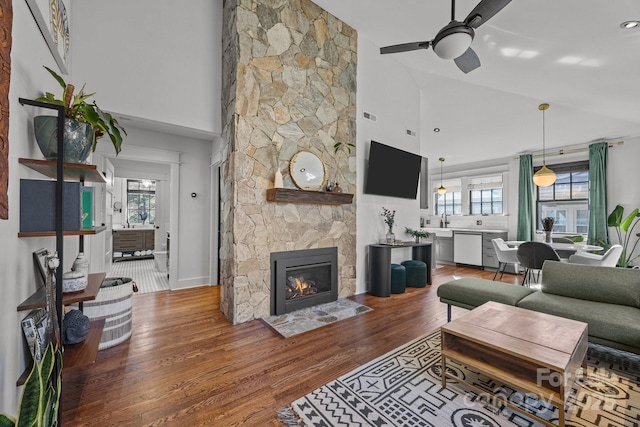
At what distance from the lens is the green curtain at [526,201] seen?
6.37 metres

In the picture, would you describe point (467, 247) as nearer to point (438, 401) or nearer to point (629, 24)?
point (629, 24)

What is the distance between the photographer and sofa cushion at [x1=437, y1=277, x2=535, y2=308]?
2605mm

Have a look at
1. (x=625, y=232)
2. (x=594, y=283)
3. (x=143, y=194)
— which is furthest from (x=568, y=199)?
(x=143, y=194)

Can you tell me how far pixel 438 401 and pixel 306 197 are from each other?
7.56 feet

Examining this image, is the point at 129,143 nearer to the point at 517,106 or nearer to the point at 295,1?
the point at 295,1

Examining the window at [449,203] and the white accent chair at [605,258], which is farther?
the window at [449,203]

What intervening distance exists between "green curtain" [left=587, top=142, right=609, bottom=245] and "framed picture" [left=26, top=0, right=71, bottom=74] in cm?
825

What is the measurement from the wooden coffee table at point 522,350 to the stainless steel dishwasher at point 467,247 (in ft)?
14.9

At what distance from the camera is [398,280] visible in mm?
4145

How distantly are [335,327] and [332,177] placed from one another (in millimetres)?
1917

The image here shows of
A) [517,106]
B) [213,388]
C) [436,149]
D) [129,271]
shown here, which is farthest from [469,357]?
[129,271]

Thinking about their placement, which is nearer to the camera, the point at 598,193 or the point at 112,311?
the point at 112,311

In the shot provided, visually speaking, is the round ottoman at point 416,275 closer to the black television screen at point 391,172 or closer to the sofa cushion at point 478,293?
the black television screen at point 391,172

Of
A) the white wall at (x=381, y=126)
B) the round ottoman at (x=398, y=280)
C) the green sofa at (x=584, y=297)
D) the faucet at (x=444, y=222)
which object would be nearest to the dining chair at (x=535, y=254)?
the green sofa at (x=584, y=297)
